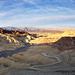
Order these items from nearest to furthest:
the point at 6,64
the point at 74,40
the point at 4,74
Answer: the point at 4,74 < the point at 6,64 < the point at 74,40

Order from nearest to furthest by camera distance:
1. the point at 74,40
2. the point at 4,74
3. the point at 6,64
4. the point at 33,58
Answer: the point at 4,74, the point at 6,64, the point at 33,58, the point at 74,40

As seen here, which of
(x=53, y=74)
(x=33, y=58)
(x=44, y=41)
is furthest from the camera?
(x=44, y=41)

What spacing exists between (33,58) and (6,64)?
2.73 metres

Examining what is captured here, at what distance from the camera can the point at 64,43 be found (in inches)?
778

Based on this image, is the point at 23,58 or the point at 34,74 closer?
the point at 34,74

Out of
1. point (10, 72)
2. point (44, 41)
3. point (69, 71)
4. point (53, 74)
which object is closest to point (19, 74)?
point (10, 72)

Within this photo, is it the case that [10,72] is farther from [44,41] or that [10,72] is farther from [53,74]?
[44,41]

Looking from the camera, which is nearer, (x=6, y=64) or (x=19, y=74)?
(x=19, y=74)

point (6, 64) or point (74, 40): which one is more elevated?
point (74, 40)

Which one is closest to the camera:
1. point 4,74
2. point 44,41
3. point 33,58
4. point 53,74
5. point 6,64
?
point 53,74

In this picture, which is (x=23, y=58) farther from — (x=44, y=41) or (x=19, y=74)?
(x=44, y=41)

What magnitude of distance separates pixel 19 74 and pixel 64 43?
13986mm

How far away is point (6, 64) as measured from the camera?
10.3m

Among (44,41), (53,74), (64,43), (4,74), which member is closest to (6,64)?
Result: (4,74)
